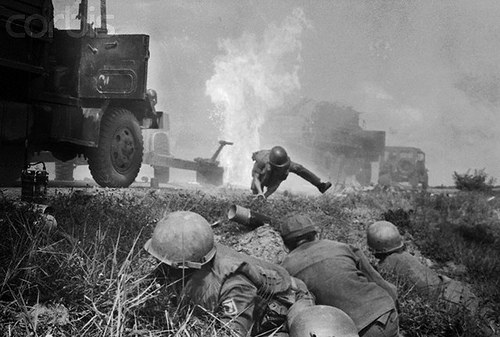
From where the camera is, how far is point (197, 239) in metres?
3.44

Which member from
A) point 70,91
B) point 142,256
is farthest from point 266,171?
point 142,256

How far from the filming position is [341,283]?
159 inches

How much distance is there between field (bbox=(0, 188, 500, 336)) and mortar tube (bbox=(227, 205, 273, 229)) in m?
0.18

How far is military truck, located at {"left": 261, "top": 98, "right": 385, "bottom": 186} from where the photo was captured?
2898 cm

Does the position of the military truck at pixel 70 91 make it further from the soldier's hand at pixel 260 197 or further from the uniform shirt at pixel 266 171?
the soldier's hand at pixel 260 197

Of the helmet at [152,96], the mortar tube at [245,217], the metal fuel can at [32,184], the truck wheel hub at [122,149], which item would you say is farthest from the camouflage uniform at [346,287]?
the helmet at [152,96]

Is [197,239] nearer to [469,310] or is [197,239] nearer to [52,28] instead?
[469,310]

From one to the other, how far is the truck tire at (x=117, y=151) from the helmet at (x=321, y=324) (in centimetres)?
576

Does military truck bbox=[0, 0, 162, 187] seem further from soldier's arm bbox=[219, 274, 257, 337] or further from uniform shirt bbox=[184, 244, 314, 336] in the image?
soldier's arm bbox=[219, 274, 257, 337]

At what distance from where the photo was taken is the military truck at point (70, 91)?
23.2ft

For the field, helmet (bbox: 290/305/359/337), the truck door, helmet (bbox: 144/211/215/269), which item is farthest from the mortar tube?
helmet (bbox: 290/305/359/337)

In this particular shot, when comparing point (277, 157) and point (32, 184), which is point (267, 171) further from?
point (32, 184)

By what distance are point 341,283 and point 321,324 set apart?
3.29 ft

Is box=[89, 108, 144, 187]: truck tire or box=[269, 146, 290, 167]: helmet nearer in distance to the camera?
box=[89, 108, 144, 187]: truck tire
